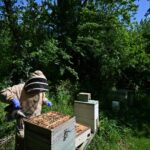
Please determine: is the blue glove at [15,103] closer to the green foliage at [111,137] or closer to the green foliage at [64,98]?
the green foliage at [111,137]

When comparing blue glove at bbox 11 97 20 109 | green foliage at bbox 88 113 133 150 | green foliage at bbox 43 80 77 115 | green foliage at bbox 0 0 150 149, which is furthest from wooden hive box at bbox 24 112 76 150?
green foliage at bbox 0 0 150 149

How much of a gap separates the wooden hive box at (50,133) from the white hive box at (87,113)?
4.86 ft

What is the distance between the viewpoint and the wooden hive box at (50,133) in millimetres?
2850

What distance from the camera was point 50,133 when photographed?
279 centimetres

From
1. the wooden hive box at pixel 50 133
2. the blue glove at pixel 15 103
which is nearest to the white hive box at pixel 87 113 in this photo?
the wooden hive box at pixel 50 133

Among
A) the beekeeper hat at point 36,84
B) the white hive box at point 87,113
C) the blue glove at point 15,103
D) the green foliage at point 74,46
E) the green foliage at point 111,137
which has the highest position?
the green foliage at point 74,46

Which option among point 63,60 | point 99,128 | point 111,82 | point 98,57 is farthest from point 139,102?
point 99,128

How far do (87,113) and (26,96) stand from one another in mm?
1547

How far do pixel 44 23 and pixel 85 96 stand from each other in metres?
4.43

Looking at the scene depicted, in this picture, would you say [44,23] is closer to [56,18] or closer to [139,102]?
[56,18]

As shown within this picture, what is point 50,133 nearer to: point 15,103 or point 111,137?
point 15,103

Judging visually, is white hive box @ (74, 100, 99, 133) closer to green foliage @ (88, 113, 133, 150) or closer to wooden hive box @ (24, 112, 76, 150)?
green foliage @ (88, 113, 133, 150)

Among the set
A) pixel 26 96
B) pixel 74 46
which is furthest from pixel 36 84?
pixel 74 46

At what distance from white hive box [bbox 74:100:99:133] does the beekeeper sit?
1.14 meters
